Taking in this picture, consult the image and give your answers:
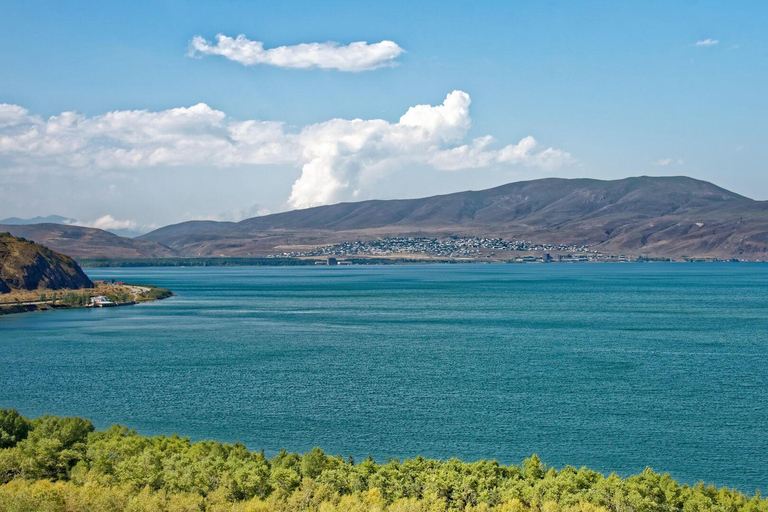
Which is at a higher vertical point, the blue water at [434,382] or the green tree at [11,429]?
the green tree at [11,429]

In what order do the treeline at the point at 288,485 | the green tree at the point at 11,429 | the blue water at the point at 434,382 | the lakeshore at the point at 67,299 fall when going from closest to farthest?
the treeline at the point at 288,485, the green tree at the point at 11,429, the blue water at the point at 434,382, the lakeshore at the point at 67,299

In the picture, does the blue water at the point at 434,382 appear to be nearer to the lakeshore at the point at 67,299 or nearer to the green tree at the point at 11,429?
the green tree at the point at 11,429

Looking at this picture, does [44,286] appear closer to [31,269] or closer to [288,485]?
[31,269]

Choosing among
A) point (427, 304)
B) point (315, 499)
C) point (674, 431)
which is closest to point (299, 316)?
point (427, 304)

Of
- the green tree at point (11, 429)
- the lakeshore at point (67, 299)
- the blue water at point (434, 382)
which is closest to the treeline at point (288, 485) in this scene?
the green tree at point (11, 429)

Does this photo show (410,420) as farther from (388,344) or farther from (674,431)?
(388,344)

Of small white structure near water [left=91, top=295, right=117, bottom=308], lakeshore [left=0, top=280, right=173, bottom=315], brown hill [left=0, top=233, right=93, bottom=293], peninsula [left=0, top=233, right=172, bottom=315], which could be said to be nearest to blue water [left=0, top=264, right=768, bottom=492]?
lakeshore [left=0, top=280, right=173, bottom=315]
